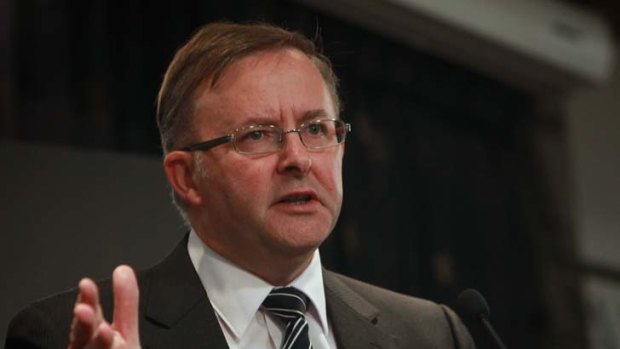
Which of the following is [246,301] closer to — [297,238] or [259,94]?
[297,238]

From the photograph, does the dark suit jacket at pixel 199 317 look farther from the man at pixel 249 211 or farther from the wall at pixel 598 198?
the wall at pixel 598 198

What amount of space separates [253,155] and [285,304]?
294mm

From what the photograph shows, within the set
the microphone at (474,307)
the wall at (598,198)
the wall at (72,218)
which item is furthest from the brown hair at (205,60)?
the wall at (598,198)

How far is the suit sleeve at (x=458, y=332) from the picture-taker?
2338 mm

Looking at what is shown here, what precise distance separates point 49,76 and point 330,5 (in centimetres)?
141

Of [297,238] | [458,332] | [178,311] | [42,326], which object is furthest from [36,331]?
[458,332]

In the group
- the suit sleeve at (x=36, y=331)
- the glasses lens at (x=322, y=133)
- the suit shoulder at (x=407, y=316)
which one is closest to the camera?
the suit sleeve at (x=36, y=331)

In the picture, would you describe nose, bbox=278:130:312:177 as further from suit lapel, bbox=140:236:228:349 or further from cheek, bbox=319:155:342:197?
suit lapel, bbox=140:236:228:349

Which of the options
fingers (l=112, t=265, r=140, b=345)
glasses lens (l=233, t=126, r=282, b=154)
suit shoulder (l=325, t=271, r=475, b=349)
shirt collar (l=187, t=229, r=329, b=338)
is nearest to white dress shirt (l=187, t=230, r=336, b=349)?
shirt collar (l=187, t=229, r=329, b=338)

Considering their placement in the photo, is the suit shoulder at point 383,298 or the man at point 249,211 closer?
the man at point 249,211

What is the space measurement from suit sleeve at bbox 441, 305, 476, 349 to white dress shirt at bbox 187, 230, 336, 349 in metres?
0.31

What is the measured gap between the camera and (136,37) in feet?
13.8

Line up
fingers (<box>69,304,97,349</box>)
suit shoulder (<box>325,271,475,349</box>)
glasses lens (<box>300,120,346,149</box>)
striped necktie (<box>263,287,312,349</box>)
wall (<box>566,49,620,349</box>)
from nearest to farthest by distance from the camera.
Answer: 1. fingers (<box>69,304,97,349</box>)
2. striped necktie (<box>263,287,312,349</box>)
3. glasses lens (<box>300,120,346,149</box>)
4. suit shoulder (<box>325,271,475,349</box>)
5. wall (<box>566,49,620,349</box>)

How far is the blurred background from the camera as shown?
A: 240cm
